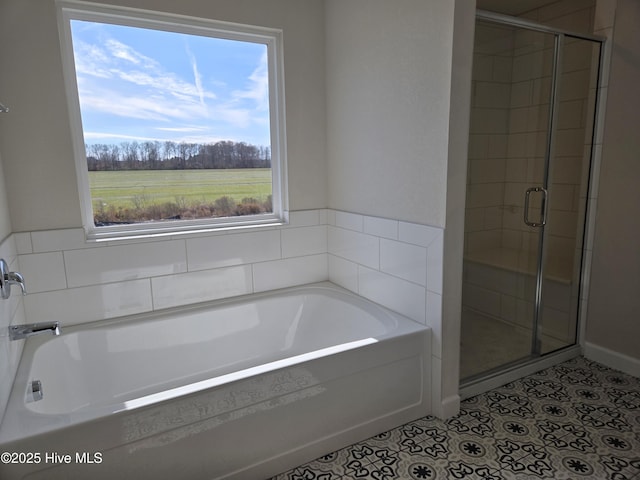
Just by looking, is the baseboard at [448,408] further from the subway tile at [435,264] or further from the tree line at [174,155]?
the tree line at [174,155]

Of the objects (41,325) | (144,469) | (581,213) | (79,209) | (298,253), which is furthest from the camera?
(298,253)

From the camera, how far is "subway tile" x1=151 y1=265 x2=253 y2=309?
2412mm

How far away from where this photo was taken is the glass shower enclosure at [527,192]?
245cm

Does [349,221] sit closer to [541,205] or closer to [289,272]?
[289,272]

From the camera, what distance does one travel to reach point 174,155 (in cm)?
247

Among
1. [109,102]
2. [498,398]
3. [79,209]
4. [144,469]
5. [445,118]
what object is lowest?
[498,398]

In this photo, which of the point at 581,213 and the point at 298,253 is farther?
the point at 298,253

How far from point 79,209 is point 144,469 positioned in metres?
1.36

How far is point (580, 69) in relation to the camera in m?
2.48

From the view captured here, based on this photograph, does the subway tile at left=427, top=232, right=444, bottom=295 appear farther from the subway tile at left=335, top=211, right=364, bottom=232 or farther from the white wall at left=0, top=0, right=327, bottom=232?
the white wall at left=0, top=0, right=327, bottom=232

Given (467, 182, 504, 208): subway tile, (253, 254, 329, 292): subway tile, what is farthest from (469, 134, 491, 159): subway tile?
(253, 254, 329, 292): subway tile

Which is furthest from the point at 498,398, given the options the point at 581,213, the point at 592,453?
the point at 581,213

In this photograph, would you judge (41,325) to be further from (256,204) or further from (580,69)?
(580,69)

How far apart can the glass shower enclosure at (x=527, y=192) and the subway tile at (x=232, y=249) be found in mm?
1248
